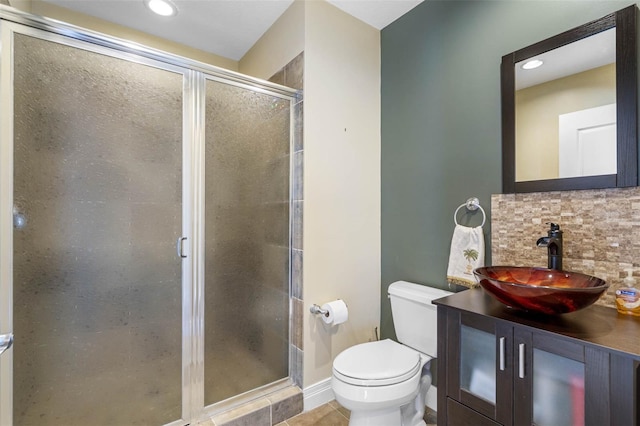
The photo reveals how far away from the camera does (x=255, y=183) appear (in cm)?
177

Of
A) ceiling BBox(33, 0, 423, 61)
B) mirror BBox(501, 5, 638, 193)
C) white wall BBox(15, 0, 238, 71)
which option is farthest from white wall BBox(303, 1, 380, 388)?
white wall BBox(15, 0, 238, 71)

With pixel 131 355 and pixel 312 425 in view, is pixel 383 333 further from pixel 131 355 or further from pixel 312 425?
pixel 131 355

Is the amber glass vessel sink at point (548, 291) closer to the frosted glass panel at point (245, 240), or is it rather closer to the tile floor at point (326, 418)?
the tile floor at point (326, 418)

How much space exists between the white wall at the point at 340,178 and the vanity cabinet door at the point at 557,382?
1.11 meters

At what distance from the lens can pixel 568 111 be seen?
4.17ft

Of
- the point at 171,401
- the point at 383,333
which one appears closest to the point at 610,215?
the point at 383,333

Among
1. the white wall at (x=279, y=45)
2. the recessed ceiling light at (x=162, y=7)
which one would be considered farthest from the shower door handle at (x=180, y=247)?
the recessed ceiling light at (x=162, y=7)

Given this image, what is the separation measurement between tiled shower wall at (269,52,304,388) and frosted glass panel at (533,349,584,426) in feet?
3.91

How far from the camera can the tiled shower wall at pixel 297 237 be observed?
1817mm

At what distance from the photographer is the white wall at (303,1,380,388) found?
182 cm

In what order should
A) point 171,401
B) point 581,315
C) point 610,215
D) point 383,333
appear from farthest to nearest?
point 383,333 → point 171,401 → point 610,215 → point 581,315

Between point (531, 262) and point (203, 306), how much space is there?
167 cm

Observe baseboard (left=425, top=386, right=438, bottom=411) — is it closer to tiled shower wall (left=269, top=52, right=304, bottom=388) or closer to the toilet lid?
the toilet lid

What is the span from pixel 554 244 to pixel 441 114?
942mm
